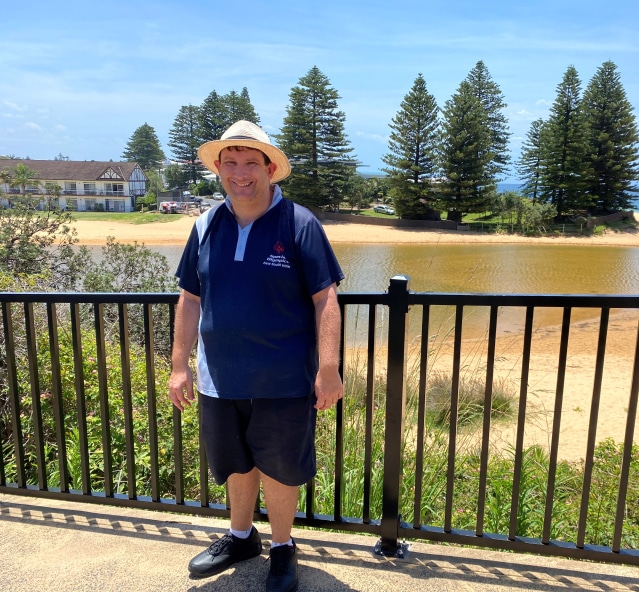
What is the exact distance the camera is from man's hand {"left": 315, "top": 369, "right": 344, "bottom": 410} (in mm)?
1872

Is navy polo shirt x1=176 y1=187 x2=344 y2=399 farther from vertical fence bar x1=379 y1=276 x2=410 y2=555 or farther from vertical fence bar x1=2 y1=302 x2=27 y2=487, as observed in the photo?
vertical fence bar x1=2 y1=302 x2=27 y2=487

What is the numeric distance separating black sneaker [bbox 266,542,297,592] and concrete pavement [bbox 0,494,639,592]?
6cm

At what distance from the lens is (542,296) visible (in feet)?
6.73

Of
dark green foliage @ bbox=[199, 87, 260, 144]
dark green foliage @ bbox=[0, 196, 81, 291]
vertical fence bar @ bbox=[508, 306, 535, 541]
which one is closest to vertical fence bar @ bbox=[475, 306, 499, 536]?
vertical fence bar @ bbox=[508, 306, 535, 541]

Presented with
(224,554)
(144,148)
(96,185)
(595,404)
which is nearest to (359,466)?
(224,554)

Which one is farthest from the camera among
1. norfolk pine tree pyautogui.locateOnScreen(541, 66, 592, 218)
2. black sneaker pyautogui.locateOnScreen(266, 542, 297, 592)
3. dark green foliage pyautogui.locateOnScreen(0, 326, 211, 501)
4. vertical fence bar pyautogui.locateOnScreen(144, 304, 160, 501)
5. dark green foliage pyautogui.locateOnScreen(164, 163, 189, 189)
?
dark green foliage pyautogui.locateOnScreen(164, 163, 189, 189)

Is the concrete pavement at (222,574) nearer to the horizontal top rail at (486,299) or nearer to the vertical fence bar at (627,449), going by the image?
the vertical fence bar at (627,449)

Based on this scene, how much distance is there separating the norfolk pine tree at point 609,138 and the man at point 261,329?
158 feet

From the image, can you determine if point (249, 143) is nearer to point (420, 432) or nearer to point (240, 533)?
point (420, 432)

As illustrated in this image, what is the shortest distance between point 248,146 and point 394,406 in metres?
1.08

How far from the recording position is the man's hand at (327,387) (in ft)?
6.14

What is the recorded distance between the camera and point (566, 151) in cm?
4475

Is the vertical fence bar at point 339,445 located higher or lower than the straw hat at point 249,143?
lower

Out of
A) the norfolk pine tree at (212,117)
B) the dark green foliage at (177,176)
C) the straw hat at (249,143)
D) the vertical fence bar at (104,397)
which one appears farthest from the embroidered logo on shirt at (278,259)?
the dark green foliage at (177,176)
